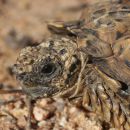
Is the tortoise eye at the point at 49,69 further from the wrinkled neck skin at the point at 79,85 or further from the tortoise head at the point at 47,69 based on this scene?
the wrinkled neck skin at the point at 79,85

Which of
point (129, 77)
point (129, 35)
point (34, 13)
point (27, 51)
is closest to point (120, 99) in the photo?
point (129, 77)

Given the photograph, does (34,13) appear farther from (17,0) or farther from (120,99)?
(120,99)

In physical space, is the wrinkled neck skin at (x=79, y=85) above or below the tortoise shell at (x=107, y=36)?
below

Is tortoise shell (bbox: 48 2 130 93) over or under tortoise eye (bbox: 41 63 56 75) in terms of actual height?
over

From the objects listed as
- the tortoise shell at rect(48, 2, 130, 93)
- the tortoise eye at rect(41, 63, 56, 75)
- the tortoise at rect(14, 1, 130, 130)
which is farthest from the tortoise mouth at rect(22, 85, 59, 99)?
the tortoise shell at rect(48, 2, 130, 93)

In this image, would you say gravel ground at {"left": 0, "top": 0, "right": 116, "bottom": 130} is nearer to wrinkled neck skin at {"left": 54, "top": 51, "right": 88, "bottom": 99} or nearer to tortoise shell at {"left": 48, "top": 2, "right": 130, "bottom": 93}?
wrinkled neck skin at {"left": 54, "top": 51, "right": 88, "bottom": 99}

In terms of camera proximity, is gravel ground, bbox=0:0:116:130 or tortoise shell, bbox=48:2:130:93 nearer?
tortoise shell, bbox=48:2:130:93

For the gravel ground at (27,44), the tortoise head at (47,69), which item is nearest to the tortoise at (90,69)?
the tortoise head at (47,69)
